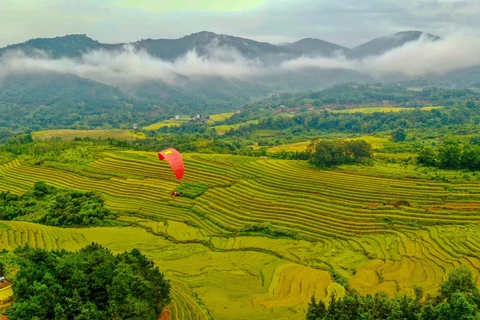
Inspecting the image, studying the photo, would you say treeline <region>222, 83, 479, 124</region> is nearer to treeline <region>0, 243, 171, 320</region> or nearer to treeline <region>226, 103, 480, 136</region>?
treeline <region>226, 103, 480, 136</region>

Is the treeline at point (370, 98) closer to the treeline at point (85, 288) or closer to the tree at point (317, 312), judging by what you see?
the treeline at point (85, 288)

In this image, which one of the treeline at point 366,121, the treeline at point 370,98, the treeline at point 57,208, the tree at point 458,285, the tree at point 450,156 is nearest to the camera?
the tree at point 458,285

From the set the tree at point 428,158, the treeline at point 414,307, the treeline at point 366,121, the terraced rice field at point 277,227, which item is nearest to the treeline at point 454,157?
the tree at point 428,158

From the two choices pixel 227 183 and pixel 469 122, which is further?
pixel 469 122

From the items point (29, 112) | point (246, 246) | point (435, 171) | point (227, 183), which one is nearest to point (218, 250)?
point (246, 246)

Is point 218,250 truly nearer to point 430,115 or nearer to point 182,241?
point 182,241

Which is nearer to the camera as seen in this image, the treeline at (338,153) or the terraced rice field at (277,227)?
the terraced rice field at (277,227)

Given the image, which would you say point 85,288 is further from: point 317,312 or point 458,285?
point 458,285
